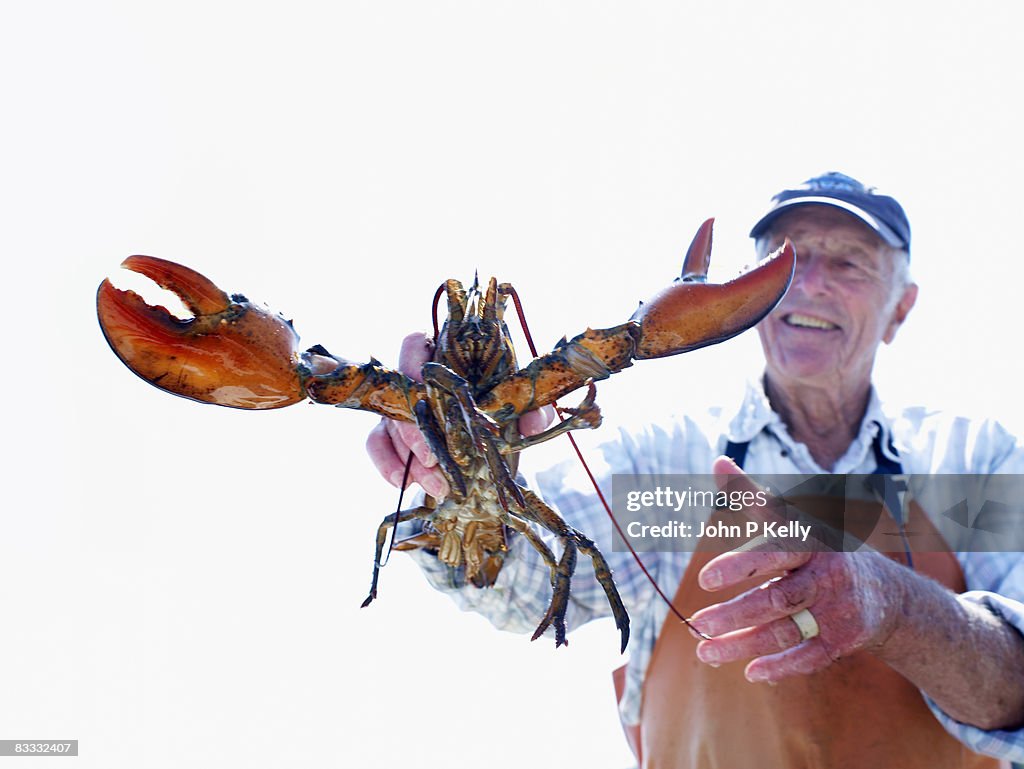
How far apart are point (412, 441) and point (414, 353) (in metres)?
0.21

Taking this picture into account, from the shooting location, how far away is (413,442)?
6.80 feet

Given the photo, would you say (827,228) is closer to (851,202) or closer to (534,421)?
(851,202)

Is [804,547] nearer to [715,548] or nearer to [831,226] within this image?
[715,548]

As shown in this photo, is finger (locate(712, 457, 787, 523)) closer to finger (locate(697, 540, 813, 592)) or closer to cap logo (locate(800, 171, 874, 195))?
finger (locate(697, 540, 813, 592))

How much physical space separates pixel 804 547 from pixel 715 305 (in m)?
0.65

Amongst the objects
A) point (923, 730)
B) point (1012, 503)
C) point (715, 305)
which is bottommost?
point (923, 730)

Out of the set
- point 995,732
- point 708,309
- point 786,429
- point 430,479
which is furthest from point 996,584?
point 430,479

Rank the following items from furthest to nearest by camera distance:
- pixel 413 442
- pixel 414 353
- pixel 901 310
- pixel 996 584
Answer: pixel 901 310
pixel 996 584
pixel 414 353
pixel 413 442

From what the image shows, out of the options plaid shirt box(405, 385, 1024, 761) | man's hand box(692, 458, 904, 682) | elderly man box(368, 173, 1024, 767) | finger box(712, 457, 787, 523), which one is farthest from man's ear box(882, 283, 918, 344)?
finger box(712, 457, 787, 523)

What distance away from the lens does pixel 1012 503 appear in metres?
3.29

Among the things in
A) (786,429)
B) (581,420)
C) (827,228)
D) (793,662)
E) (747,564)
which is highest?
(827,228)

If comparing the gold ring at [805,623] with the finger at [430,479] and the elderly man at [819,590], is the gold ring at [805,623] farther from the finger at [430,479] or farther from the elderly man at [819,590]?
the finger at [430,479]

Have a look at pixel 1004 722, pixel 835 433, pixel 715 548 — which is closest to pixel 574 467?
pixel 715 548

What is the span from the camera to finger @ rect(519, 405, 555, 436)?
214cm
